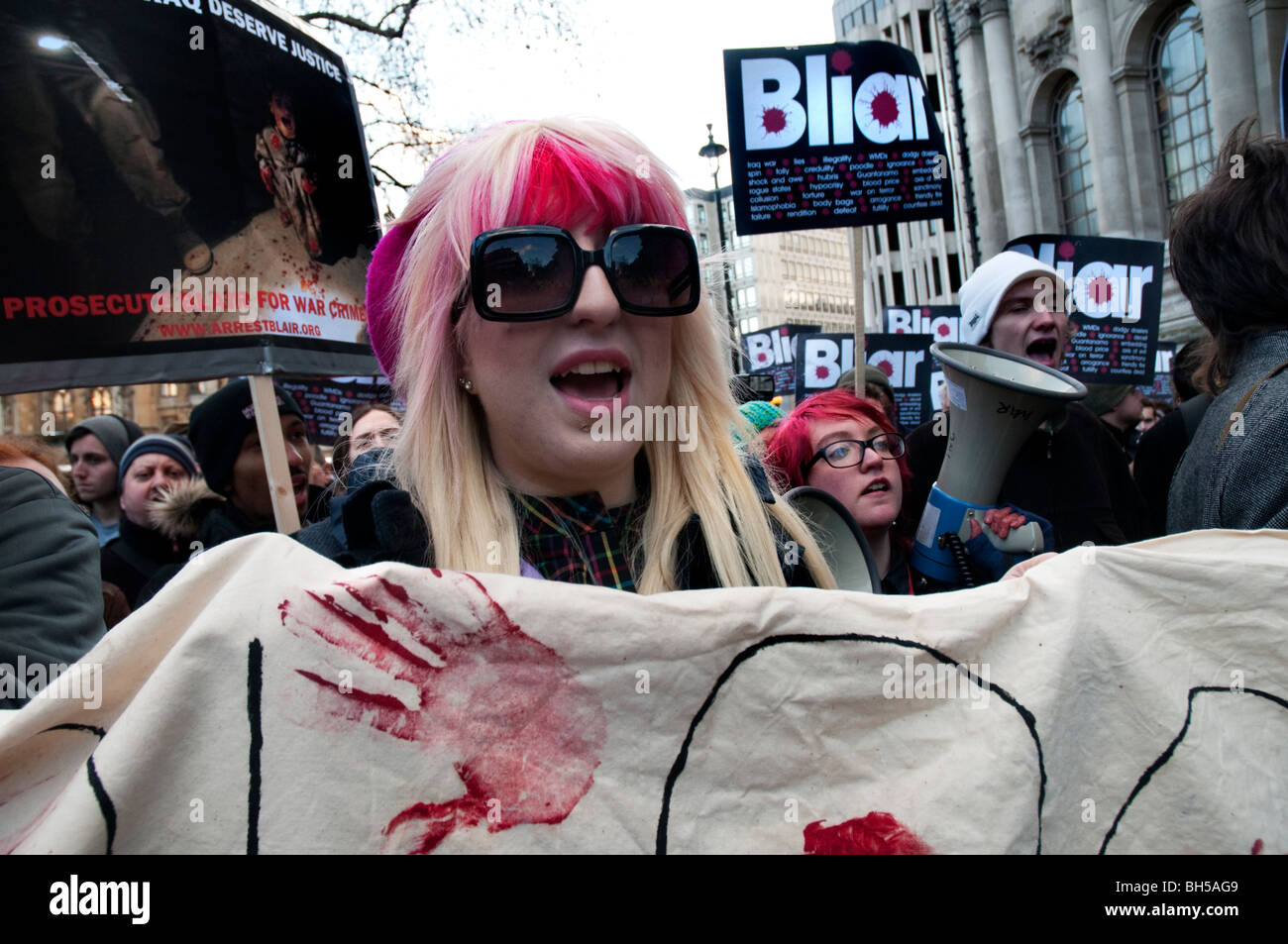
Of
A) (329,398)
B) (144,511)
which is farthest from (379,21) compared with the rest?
(144,511)

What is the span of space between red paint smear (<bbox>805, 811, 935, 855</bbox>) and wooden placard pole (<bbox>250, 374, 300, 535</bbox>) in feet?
5.95

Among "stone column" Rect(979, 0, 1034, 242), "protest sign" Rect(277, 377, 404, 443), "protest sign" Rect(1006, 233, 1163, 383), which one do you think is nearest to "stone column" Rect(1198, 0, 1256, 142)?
"stone column" Rect(979, 0, 1034, 242)

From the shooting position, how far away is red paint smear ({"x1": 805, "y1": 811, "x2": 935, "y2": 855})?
99 cm

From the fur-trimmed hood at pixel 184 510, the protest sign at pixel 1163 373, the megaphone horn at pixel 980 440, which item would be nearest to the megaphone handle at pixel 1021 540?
the megaphone horn at pixel 980 440

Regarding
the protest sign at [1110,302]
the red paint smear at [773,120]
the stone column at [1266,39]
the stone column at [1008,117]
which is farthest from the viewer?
the stone column at [1008,117]

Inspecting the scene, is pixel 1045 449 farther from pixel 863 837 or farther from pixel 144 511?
pixel 144 511

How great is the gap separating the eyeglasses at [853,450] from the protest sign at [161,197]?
5.19ft

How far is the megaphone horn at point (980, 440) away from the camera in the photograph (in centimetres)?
215

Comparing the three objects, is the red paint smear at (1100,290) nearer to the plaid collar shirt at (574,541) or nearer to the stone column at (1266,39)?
the plaid collar shirt at (574,541)

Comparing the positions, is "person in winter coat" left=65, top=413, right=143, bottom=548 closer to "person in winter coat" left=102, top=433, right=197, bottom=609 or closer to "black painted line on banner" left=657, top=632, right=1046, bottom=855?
"person in winter coat" left=102, top=433, right=197, bottom=609

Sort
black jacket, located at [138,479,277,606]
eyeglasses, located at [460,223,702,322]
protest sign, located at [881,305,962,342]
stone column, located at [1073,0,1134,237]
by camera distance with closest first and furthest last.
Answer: eyeglasses, located at [460,223,702,322] < black jacket, located at [138,479,277,606] < protest sign, located at [881,305,962,342] < stone column, located at [1073,0,1134,237]

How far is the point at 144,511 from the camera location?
3.66 m

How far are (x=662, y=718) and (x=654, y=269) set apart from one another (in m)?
0.59
